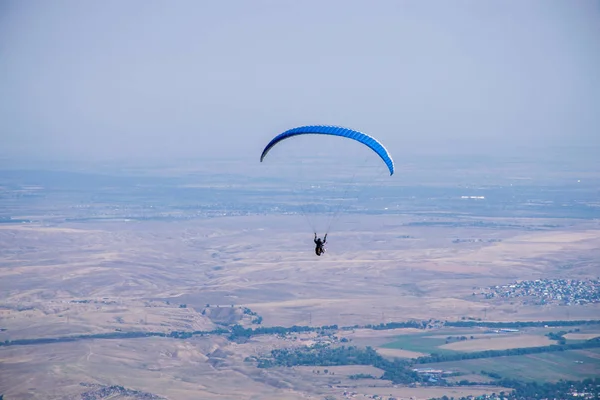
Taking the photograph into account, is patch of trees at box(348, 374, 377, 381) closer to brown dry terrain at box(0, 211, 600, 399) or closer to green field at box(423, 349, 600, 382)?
brown dry terrain at box(0, 211, 600, 399)

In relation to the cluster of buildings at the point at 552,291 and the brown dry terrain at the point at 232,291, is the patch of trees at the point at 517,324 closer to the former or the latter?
the brown dry terrain at the point at 232,291

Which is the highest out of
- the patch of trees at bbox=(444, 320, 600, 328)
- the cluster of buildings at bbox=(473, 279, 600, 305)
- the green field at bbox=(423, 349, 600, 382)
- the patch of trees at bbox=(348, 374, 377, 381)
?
the cluster of buildings at bbox=(473, 279, 600, 305)

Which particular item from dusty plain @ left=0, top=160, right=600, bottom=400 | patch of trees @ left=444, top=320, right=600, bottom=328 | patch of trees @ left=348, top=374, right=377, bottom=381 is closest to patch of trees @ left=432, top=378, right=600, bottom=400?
dusty plain @ left=0, top=160, right=600, bottom=400

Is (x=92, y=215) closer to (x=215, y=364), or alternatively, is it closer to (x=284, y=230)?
(x=284, y=230)

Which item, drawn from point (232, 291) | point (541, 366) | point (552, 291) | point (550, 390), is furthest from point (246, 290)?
point (550, 390)

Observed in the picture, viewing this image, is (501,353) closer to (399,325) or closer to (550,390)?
(550,390)

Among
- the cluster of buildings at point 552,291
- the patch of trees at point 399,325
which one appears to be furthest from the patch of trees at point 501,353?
the cluster of buildings at point 552,291

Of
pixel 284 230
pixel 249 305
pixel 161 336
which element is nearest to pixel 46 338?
pixel 161 336
